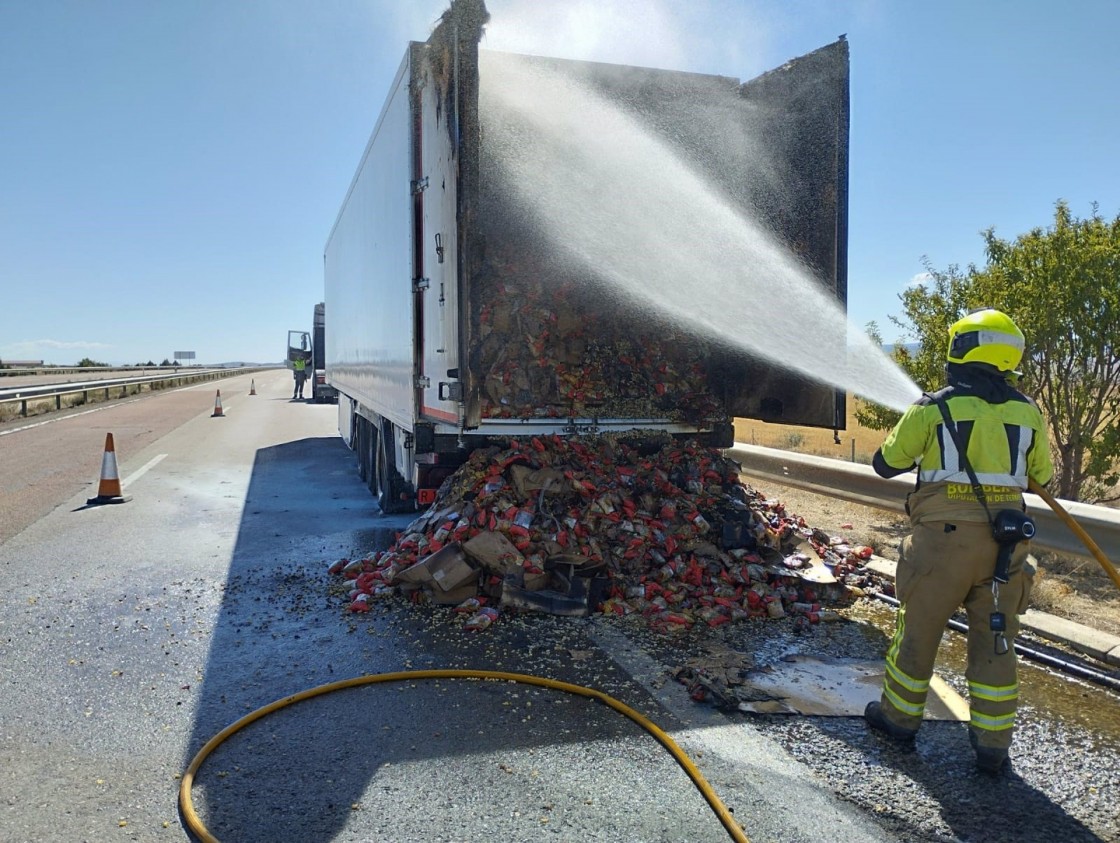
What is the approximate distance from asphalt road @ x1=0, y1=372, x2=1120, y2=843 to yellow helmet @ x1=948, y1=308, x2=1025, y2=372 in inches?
66.8

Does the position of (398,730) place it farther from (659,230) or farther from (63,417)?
(63,417)

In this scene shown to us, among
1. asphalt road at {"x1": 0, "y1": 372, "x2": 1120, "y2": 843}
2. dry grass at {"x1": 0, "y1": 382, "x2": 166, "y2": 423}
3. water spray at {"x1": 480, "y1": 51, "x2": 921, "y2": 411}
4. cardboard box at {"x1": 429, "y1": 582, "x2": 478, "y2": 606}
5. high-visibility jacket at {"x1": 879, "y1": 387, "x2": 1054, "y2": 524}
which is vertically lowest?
asphalt road at {"x1": 0, "y1": 372, "x2": 1120, "y2": 843}

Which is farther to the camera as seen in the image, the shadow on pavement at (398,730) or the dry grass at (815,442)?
the dry grass at (815,442)

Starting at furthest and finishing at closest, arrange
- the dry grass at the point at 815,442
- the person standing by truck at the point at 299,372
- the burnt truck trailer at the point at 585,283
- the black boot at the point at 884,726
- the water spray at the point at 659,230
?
the person standing by truck at the point at 299,372 → the dry grass at the point at 815,442 → the water spray at the point at 659,230 → the burnt truck trailer at the point at 585,283 → the black boot at the point at 884,726

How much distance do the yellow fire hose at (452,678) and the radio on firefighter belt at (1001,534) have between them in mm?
1399

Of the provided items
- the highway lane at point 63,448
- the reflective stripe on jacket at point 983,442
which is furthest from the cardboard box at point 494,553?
the highway lane at point 63,448

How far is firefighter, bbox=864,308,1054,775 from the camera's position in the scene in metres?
3.62

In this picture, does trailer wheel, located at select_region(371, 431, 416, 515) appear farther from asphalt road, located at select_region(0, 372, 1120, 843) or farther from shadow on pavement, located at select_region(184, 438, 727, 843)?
shadow on pavement, located at select_region(184, 438, 727, 843)

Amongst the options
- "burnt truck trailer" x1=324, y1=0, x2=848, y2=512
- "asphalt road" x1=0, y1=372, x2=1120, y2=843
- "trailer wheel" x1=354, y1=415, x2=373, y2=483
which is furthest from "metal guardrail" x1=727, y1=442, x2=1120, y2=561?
"trailer wheel" x1=354, y1=415, x2=373, y2=483

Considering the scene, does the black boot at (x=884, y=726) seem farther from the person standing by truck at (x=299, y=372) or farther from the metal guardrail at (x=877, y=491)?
the person standing by truck at (x=299, y=372)

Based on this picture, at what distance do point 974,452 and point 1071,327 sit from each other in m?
5.13

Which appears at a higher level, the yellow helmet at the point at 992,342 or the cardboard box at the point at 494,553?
the yellow helmet at the point at 992,342

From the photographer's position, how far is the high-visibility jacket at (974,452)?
3.67 meters

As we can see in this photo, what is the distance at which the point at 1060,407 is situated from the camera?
26.5ft
